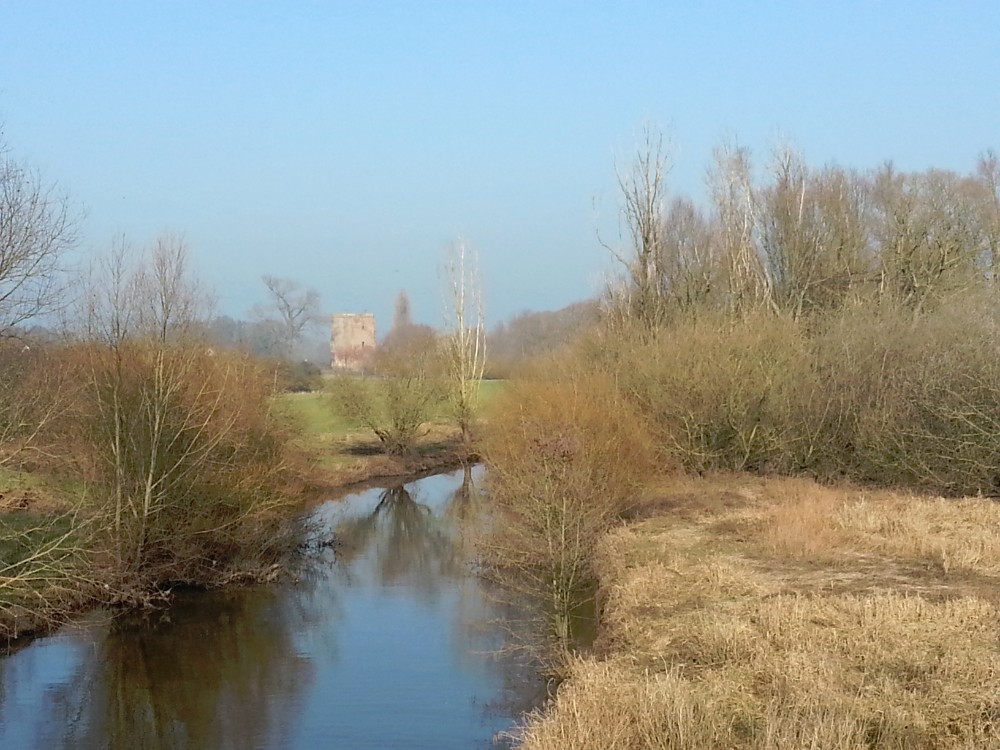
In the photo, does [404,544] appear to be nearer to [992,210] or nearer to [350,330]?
[992,210]

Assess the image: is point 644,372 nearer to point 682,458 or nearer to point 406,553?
point 682,458

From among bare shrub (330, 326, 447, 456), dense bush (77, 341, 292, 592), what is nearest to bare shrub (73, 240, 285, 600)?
dense bush (77, 341, 292, 592)

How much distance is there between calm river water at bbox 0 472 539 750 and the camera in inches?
453

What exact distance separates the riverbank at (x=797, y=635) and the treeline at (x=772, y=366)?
161cm

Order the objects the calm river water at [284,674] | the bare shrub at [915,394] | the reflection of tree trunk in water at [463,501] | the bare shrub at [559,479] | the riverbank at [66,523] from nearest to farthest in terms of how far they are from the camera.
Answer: the calm river water at [284,674], the bare shrub at [559,479], the riverbank at [66,523], the bare shrub at [915,394], the reflection of tree trunk in water at [463,501]

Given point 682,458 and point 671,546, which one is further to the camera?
point 682,458

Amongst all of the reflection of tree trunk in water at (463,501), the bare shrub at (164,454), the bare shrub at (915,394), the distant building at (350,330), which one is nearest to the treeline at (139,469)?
the bare shrub at (164,454)

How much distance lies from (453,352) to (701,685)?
109 ft

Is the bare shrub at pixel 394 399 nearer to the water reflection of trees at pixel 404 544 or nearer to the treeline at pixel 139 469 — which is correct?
the water reflection of trees at pixel 404 544

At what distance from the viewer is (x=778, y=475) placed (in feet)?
78.7

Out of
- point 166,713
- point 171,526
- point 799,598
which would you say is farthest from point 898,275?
point 166,713

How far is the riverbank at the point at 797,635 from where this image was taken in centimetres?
782

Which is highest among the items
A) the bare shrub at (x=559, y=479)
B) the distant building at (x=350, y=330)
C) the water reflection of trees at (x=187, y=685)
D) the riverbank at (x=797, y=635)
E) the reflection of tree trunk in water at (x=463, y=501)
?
the distant building at (x=350, y=330)

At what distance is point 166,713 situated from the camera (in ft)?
40.2
